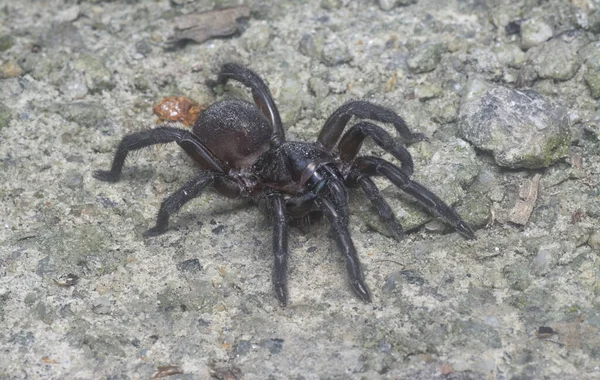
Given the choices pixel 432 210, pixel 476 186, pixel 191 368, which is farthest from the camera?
pixel 476 186

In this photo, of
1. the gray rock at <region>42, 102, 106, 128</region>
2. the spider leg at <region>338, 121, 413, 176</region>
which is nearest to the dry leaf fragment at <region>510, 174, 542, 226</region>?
the spider leg at <region>338, 121, 413, 176</region>

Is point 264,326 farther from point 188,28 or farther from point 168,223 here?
point 188,28

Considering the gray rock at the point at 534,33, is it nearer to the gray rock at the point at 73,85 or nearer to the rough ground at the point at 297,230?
the rough ground at the point at 297,230

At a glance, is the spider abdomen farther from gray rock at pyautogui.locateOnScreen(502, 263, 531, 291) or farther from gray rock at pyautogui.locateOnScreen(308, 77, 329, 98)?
gray rock at pyautogui.locateOnScreen(502, 263, 531, 291)

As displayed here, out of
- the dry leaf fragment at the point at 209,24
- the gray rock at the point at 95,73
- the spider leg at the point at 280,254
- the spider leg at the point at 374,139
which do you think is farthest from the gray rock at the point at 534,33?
the gray rock at the point at 95,73

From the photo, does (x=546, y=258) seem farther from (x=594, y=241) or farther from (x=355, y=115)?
(x=355, y=115)

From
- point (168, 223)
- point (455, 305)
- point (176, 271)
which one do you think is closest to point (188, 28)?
point (168, 223)

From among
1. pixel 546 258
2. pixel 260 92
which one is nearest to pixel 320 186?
pixel 260 92
